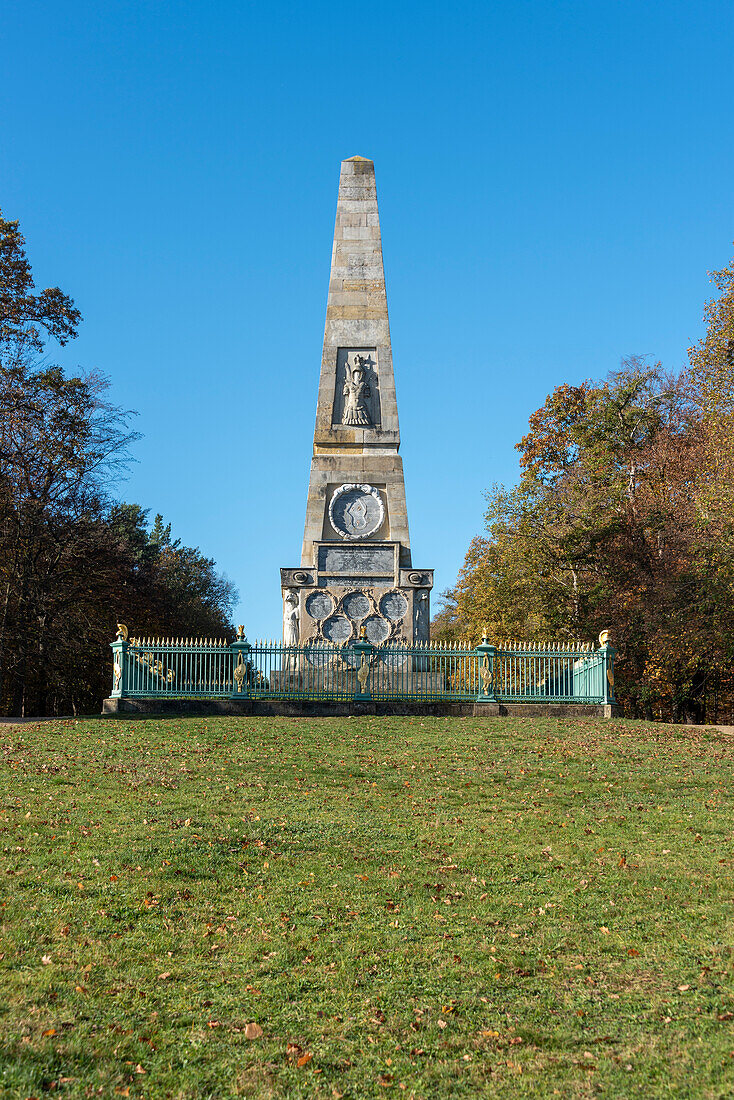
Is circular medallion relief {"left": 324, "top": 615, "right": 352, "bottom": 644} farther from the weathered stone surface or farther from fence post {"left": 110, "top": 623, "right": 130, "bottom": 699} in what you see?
fence post {"left": 110, "top": 623, "right": 130, "bottom": 699}

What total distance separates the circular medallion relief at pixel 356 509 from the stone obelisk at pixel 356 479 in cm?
3

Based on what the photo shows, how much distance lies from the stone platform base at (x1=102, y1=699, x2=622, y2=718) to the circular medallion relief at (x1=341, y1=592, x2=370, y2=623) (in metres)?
4.01

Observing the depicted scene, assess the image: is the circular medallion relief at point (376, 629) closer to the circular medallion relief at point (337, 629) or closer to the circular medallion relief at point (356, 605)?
the circular medallion relief at point (356, 605)

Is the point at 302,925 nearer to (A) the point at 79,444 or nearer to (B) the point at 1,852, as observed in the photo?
(B) the point at 1,852

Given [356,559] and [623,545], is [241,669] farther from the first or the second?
[623,545]

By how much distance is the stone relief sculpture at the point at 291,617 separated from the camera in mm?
24906

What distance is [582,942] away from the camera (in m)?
7.82

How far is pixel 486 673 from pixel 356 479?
698 cm

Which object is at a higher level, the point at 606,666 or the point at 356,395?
the point at 356,395

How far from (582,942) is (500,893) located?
123 centimetres

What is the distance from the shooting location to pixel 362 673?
864 inches

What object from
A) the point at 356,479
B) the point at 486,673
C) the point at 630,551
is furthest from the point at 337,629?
the point at 630,551

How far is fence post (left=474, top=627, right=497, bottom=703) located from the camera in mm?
21516

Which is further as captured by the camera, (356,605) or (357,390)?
(357,390)
